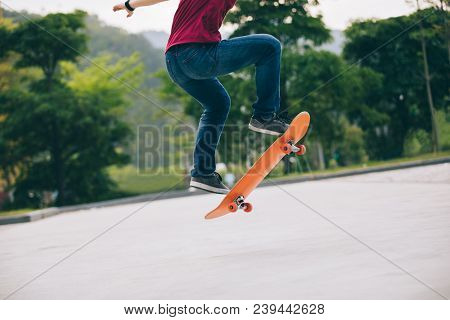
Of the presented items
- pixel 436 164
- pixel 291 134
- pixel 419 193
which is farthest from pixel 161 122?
pixel 291 134

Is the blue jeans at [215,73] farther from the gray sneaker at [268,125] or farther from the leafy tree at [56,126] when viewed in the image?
the leafy tree at [56,126]

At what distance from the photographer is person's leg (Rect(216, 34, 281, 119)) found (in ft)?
17.3

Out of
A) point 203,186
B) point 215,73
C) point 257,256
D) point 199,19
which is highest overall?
point 199,19

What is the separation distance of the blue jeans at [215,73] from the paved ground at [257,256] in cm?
108

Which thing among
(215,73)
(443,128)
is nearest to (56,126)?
(443,128)

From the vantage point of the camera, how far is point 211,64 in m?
5.25

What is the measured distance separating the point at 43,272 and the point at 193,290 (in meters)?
2.07

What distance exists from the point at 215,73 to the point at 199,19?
43 centimetres

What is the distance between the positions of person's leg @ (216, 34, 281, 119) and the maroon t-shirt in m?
0.15

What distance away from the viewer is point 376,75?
32750 millimetres

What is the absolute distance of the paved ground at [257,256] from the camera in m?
Answer: 4.97

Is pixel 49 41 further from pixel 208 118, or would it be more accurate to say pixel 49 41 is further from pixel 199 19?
pixel 199 19

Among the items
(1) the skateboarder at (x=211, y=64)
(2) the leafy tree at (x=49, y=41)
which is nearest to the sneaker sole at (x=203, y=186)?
(1) the skateboarder at (x=211, y=64)

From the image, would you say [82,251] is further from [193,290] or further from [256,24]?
[256,24]
